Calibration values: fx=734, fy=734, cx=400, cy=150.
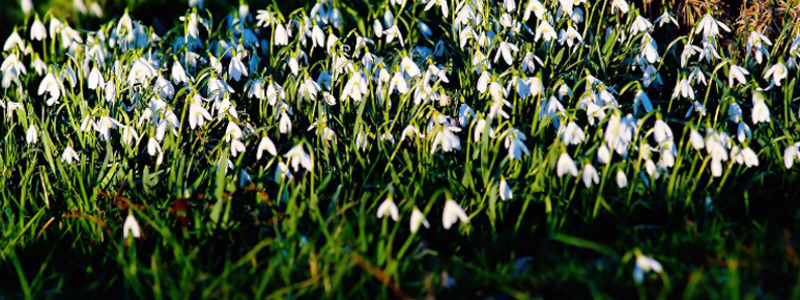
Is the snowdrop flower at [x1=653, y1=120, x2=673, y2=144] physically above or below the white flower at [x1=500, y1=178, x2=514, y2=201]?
above

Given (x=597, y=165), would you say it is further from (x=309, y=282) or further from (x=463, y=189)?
(x=309, y=282)

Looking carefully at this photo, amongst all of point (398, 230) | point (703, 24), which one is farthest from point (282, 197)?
point (703, 24)

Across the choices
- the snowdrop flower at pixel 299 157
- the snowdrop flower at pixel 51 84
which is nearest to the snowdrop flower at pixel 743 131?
the snowdrop flower at pixel 299 157

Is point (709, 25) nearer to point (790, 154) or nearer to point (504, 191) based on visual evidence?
point (790, 154)

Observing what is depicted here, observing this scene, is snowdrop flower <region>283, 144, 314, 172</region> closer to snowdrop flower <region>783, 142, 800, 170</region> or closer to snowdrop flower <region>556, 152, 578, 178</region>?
snowdrop flower <region>556, 152, 578, 178</region>

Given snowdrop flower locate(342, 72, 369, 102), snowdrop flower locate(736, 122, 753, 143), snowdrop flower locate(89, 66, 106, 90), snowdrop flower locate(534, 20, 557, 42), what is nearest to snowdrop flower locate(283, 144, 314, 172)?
snowdrop flower locate(342, 72, 369, 102)

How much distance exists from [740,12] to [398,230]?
7.09ft

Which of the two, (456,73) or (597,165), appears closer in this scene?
→ (597,165)

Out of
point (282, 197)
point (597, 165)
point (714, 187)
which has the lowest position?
point (714, 187)

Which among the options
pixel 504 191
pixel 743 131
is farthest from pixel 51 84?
pixel 743 131

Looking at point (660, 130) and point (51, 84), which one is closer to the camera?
point (660, 130)

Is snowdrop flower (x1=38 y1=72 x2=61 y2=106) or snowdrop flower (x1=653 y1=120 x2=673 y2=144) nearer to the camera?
snowdrop flower (x1=653 y1=120 x2=673 y2=144)

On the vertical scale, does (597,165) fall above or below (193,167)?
below

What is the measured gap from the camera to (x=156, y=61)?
3.31 metres
